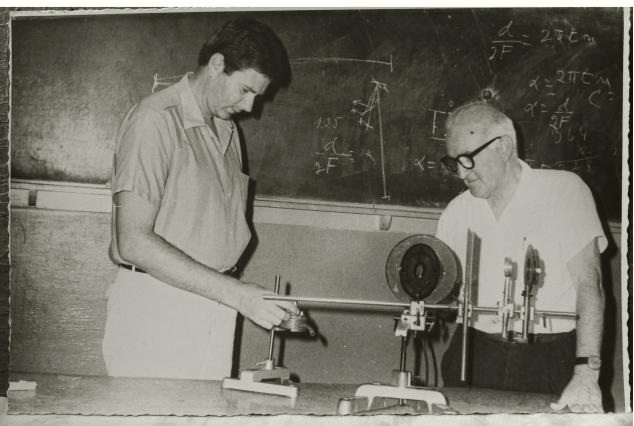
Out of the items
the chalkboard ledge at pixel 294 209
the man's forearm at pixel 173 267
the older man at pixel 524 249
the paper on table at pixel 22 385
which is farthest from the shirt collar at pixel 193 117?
the paper on table at pixel 22 385

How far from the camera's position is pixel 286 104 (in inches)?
95.8

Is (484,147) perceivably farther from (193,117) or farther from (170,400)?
(170,400)

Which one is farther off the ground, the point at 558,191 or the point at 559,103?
the point at 559,103

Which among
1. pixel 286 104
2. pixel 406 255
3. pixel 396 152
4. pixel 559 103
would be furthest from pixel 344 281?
pixel 559 103

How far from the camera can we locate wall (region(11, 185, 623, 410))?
2344 millimetres

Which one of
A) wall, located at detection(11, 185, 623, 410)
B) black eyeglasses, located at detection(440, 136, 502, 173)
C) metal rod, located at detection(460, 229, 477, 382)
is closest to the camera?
metal rod, located at detection(460, 229, 477, 382)

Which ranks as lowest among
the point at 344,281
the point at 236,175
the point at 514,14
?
the point at 344,281

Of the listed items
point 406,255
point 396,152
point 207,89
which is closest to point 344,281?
point 406,255

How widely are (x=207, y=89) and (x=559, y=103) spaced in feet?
3.96

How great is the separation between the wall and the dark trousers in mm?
92

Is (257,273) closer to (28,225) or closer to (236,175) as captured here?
(236,175)

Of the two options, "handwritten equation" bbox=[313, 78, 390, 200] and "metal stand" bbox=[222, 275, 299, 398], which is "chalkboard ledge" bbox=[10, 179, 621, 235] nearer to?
"handwritten equation" bbox=[313, 78, 390, 200]

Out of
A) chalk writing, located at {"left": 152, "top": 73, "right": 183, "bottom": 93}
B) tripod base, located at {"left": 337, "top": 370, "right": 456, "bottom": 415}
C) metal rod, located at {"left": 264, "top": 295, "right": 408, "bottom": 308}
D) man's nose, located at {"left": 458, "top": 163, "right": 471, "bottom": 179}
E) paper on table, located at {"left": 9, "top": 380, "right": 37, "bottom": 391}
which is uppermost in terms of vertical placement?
chalk writing, located at {"left": 152, "top": 73, "right": 183, "bottom": 93}

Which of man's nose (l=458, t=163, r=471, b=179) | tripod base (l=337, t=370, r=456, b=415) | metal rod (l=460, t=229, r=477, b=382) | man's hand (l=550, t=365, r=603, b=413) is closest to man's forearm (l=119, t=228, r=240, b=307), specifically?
tripod base (l=337, t=370, r=456, b=415)
